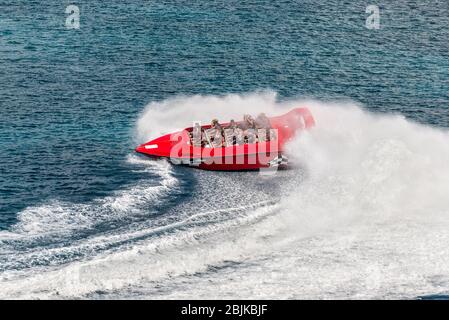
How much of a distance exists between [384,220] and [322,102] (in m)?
24.6

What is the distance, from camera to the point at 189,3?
10575 cm

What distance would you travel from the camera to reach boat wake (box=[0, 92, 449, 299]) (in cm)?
4819

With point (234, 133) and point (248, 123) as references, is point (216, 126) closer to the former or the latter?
point (234, 133)

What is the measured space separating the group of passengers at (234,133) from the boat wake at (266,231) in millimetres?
2494

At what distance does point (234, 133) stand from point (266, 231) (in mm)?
12548

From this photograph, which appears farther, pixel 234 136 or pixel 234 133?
pixel 234 133

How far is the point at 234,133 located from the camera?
65125mm

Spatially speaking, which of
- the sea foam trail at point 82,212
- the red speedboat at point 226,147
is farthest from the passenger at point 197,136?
the sea foam trail at point 82,212

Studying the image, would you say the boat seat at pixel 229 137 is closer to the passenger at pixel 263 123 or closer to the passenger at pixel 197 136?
the passenger at pixel 197 136

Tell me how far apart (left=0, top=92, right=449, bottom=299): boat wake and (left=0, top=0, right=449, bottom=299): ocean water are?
0.13 m

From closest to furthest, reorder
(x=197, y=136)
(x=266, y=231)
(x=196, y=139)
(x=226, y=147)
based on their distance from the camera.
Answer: (x=266, y=231), (x=226, y=147), (x=196, y=139), (x=197, y=136)

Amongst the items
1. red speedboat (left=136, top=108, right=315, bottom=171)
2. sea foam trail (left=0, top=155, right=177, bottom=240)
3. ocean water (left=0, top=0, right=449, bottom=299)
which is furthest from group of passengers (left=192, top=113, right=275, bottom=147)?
sea foam trail (left=0, top=155, right=177, bottom=240)

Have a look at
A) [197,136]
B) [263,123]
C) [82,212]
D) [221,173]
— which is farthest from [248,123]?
[82,212]

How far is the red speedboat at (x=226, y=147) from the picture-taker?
63875mm
